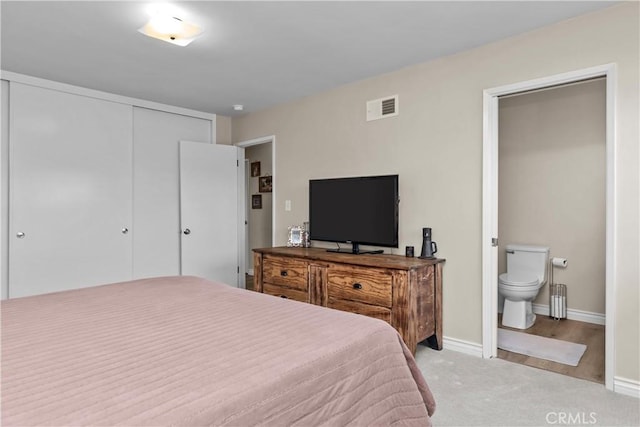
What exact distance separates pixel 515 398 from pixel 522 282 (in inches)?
66.6

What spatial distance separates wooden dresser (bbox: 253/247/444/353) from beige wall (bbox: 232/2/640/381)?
0.22m

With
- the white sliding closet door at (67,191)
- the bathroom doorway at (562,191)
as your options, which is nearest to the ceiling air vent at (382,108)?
the bathroom doorway at (562,191)

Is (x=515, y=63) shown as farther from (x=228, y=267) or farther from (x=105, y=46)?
(x=228, y=267)

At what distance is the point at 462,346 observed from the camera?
308 cm

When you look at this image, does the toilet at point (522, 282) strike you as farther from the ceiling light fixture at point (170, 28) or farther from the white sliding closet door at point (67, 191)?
the white sliding closet door at point (67, 191)

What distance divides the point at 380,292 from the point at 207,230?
8.66 ft

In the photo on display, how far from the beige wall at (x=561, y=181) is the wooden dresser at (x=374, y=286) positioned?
177cm

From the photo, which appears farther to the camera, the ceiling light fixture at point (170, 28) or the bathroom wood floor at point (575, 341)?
the bathroom wood floor at point (575, 341)

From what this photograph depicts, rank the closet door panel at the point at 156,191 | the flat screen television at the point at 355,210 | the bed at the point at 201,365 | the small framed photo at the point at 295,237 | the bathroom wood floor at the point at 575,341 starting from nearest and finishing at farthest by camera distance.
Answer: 1. the bed at the point at 201,365
2. the bathroom wood floor at the point at 575,341
3. the flat screen television at the point at 355,210
4. the small framed photo at the point at 295,237
5. the closet door panel at the point at 156,191

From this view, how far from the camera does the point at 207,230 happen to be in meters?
4.80

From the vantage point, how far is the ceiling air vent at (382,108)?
3498 millimetres

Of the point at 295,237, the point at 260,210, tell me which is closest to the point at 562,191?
the point at 295,237

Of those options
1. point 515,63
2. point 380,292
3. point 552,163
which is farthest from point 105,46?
point 552,163

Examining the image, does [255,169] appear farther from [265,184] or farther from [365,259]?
[365,259]
